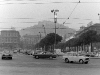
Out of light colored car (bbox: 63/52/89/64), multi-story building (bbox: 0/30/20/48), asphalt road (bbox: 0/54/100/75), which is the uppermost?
multi-story building (bbox: 0/30/20/48)

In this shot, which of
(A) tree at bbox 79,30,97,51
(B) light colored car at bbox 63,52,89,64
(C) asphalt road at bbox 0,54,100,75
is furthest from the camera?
(A) tree at bbox 79,30,97,51

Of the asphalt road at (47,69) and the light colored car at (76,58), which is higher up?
the light colored car at (76,58)

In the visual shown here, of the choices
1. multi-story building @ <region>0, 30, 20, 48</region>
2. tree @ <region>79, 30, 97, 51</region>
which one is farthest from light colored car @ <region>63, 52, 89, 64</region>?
multi-story building @ <region>0, 30, 20, 48</region>

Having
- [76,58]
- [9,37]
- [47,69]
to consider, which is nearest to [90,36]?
[76,58]

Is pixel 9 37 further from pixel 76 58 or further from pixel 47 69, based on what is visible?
pixel 47 69

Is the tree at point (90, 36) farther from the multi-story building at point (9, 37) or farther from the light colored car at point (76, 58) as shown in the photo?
the multi-story building at point (9, 37)

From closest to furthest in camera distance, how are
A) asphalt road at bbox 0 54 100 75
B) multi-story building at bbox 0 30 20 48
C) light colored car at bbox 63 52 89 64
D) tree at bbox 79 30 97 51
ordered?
asphalt road at bbox 0 54 100 75 → light colored car at bbox 63 52 89 64 → tree at bbox 79 30 97 51 → multi-story building at bbox 0 30 20 48

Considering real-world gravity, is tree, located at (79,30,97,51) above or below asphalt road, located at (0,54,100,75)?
above

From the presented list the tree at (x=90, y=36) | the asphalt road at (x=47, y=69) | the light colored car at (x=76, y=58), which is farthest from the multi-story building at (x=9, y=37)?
the asphalt road at (x=47, y=69)

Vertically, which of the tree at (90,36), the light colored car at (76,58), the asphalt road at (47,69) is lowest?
the asphalt road at (47,69)

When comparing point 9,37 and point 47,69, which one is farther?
point 9,37

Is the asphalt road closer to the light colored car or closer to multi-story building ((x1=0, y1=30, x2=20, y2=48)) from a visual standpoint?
the light colored car

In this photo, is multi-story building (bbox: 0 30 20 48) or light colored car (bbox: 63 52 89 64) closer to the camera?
light colored car (bbox: 63 52 89 64)

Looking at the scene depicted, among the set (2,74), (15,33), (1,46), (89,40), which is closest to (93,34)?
(89,40)
